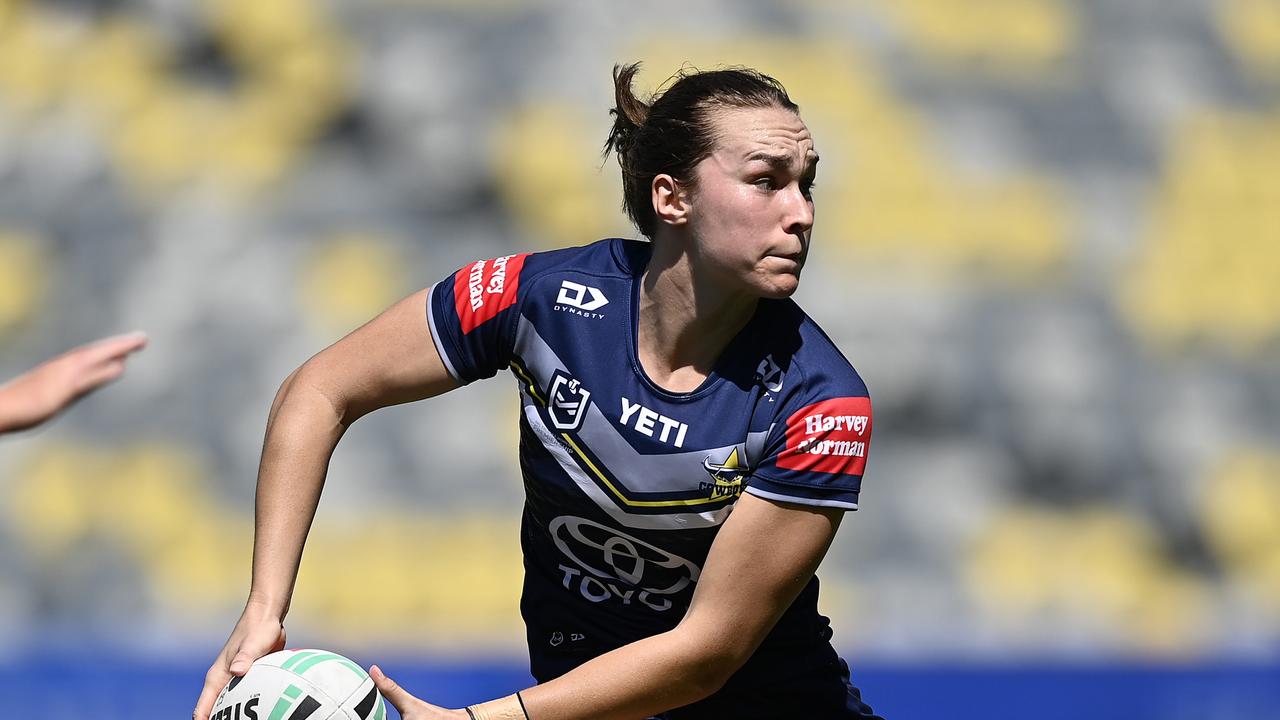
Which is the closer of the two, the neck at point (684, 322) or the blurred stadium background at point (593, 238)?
the neck at point (684, 322)

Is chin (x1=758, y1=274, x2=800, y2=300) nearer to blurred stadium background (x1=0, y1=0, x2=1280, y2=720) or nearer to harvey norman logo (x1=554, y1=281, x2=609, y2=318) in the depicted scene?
harvey norman logo (x1=554, y1=281, x2=609, y2=318)

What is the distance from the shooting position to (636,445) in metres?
3.04

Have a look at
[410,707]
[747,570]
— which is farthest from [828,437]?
[410,707]

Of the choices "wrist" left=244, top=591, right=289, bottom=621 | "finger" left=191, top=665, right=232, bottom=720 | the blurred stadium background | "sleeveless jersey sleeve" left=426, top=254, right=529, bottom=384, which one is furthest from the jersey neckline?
the blurred stadium background

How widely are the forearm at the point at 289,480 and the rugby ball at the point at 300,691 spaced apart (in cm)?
16

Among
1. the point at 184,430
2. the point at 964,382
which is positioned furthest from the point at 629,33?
the point at 184,430

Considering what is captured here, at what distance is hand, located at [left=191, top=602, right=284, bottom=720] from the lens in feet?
9.51

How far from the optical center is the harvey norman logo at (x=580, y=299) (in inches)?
124

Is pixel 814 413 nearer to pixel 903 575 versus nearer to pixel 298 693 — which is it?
pixel 298 693

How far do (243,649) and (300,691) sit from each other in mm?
160

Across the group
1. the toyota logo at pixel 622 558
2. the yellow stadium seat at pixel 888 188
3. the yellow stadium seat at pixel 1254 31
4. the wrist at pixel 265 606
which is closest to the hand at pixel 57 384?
the wrist at pixel 265 606

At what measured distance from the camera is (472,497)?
24.4 feet

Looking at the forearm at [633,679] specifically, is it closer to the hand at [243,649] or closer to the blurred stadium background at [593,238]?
the hand at [243,649]

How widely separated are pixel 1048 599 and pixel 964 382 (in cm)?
126
